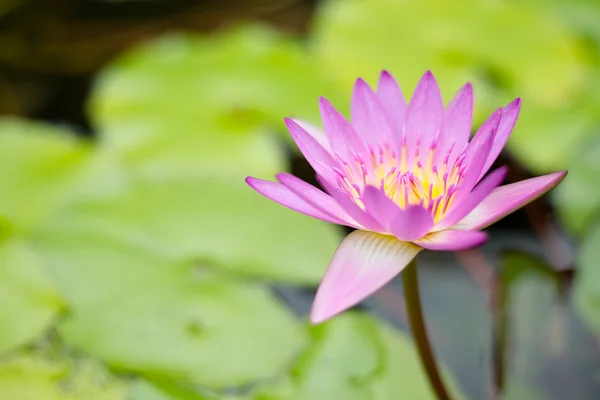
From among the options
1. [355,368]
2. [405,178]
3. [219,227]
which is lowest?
[355,368]

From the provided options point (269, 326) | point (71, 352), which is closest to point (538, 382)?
point (269, 326)

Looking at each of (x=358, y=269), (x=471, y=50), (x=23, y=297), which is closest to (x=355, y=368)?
(x=358, y=269)

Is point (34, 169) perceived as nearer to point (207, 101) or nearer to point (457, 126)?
point (207, 101)

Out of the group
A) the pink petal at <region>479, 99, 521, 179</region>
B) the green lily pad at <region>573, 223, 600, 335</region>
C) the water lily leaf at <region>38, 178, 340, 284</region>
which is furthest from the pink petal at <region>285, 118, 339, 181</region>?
the green lily pad at <region>573, 223, 600, 335</region>

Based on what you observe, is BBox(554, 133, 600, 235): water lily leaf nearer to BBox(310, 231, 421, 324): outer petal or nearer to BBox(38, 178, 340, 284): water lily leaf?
BBox(38, 178, 340, 284): water lily leaf

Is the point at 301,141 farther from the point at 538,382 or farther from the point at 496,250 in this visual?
the point at 496,250

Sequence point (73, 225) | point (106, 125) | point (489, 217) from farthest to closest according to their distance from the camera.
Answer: point (106, 125) → point (73, 225) → point (489, 217)
